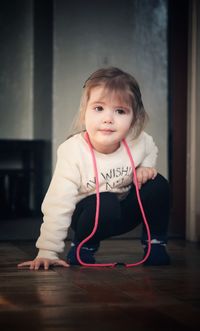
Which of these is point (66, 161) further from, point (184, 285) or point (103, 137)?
point (184, 285)

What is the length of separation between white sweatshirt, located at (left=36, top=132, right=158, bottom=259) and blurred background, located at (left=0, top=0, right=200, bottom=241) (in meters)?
1.95

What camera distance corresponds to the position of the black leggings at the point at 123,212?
84.9 inches

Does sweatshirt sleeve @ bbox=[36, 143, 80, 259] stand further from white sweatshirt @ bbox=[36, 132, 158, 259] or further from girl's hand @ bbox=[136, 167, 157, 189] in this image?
girl's hand @ bbox=[136, 167, 157, 189]

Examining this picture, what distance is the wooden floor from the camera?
4.28ft

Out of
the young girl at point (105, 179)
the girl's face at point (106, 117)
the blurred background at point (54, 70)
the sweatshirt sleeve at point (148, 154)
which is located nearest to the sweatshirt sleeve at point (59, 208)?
the young girl at point (105, 179)

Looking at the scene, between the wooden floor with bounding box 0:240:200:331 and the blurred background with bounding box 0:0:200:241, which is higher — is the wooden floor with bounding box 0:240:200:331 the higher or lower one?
the lower one

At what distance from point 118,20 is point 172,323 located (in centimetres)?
365

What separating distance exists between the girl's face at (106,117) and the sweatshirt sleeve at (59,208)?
0.11m

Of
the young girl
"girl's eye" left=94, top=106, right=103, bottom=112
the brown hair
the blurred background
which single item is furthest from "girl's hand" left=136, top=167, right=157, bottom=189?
the blurred background

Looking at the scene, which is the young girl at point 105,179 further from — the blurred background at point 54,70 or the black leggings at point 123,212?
the blurred background at point 54,70

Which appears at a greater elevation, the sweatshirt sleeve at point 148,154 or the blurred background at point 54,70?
the blurred background at point 54,70

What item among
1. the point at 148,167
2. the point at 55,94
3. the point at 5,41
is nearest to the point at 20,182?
the point at 55,94

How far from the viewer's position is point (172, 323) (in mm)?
1306

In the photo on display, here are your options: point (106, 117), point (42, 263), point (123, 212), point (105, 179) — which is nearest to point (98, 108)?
point (106, 117)
